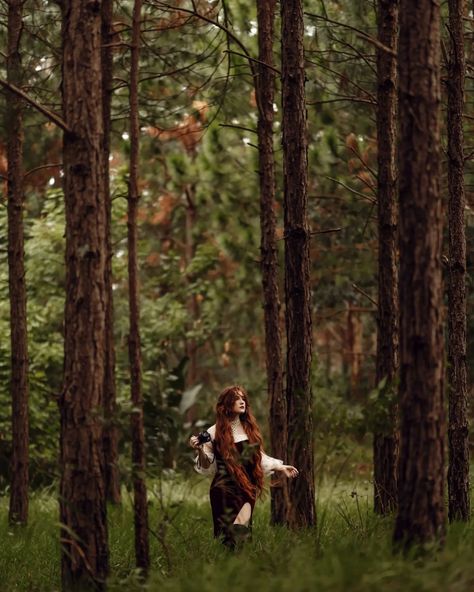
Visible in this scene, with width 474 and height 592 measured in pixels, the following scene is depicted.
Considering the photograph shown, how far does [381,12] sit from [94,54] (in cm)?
449

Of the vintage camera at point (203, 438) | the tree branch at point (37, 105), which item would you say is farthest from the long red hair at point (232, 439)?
the tree branch at point (37, 105)

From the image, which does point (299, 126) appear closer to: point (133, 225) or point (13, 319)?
point (133, 225)

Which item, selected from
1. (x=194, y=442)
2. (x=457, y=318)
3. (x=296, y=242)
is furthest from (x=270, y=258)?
(x=194, y=442)

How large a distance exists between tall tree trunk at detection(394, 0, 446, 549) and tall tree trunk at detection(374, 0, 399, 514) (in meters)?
3.78

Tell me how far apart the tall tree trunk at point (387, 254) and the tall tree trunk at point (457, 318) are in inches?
26.6

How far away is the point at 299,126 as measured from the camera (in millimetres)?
9477

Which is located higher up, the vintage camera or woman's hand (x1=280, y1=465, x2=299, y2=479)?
the vintage camera

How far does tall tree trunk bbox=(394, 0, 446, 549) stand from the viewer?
612cm

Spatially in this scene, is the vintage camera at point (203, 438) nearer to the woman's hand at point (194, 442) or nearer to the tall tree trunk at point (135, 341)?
the woman's hand at point (194, 442)

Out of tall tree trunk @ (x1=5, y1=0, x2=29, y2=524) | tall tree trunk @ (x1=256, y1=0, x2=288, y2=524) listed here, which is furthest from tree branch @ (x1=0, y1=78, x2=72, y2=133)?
tall tree trunk @ (x1=5, y1=0, x2=29, y2=524)

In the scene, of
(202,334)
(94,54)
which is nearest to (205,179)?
(202,334)

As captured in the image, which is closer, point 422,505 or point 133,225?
point 422,505

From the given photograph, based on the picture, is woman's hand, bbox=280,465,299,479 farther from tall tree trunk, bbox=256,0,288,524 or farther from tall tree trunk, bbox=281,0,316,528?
tall tree trunk, bbox=256,0,288,524

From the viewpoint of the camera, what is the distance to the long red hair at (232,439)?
28.2 ft
